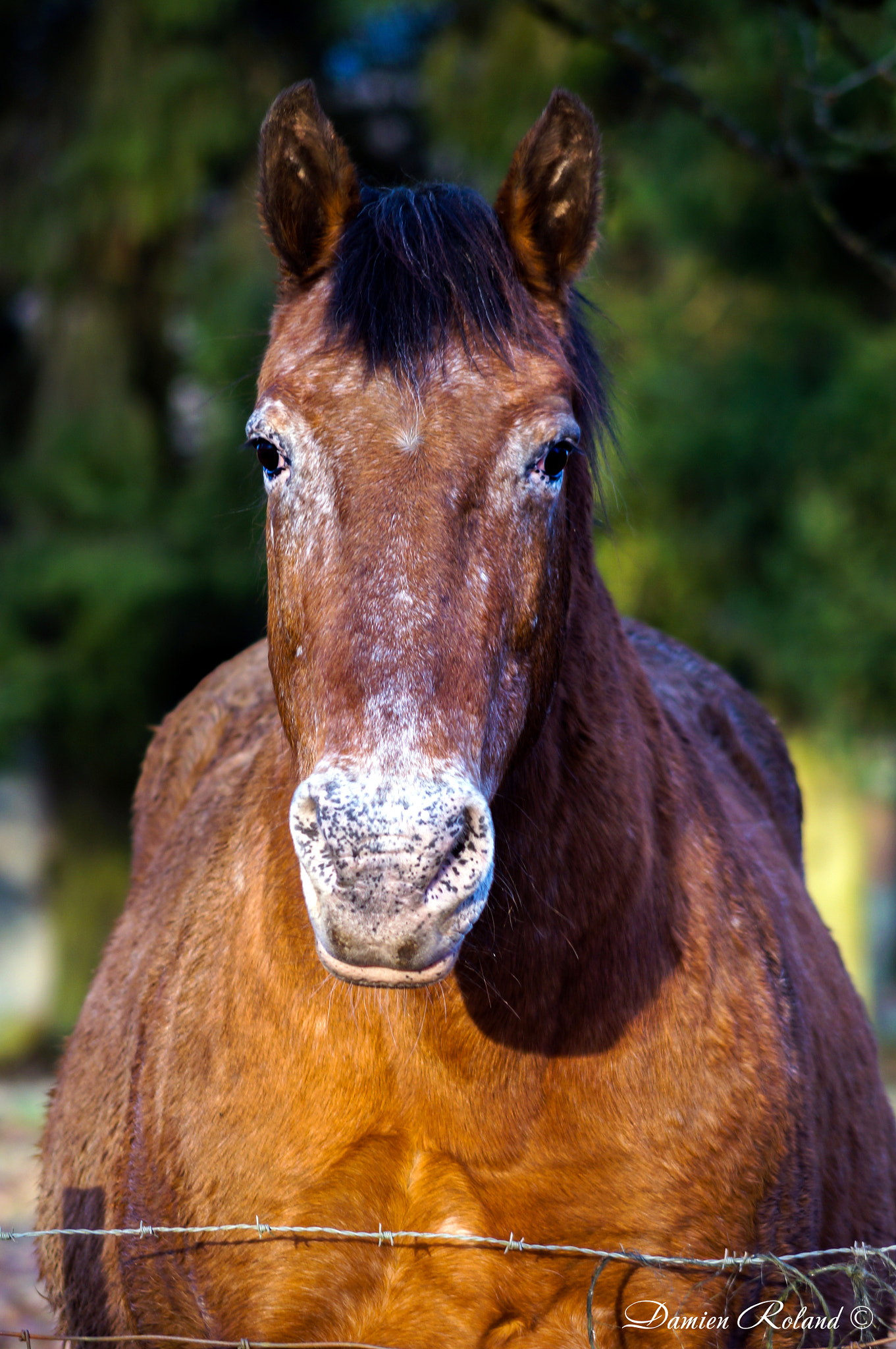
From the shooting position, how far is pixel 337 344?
2.35 m

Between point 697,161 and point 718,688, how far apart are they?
7614 millimetres

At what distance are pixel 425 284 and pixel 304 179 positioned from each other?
1.39ft

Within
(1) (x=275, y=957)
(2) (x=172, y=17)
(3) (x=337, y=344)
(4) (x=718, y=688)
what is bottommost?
(1) (x=275, y=957)

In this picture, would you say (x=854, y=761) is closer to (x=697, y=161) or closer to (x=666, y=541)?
(x=666, y=541)

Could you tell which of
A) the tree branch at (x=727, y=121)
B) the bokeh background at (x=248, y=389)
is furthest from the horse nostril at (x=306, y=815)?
the bokeh background at (x=248, y=389)

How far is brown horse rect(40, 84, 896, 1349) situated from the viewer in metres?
2.11

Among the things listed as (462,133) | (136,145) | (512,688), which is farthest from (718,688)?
(136,145)

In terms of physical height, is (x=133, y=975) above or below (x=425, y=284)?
below

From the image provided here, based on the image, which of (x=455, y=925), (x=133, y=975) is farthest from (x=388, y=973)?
(x=133, y=975)

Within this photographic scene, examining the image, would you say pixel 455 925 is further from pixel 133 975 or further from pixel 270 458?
pixel 133 975

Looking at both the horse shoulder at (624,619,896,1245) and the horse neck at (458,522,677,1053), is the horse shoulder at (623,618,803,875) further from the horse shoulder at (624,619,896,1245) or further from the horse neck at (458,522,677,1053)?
the horse neck at (458,522,677,1053)

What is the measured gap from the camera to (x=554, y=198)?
2656mm

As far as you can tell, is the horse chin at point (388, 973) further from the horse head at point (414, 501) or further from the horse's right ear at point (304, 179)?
the horse's right ear at point (304, 179)

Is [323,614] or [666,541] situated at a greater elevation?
[666,541]
